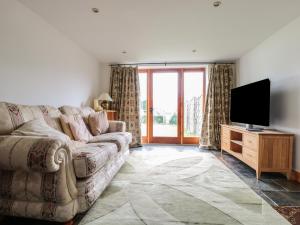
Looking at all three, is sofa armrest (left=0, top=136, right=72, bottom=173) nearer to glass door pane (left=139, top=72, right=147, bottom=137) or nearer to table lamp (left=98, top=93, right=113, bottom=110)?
table lamp (left=98, top=93, right=113, bottom=110)

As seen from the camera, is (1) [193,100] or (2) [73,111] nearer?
(2) [73,111]

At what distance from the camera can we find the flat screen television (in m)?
2.81

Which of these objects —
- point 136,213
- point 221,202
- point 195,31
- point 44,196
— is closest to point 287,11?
point 195,31

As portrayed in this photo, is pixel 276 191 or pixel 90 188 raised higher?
pixel 90 188

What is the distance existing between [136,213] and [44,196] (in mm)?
778

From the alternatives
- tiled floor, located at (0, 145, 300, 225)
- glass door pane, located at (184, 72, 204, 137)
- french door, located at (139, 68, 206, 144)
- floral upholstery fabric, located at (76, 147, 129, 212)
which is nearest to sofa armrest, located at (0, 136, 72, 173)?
floral upholstery fabric, located at (76, 147, 129, 212)

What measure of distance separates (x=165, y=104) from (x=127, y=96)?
1041mm

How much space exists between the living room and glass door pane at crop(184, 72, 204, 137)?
1.02 ft

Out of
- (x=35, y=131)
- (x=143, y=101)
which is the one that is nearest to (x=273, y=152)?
(x=35, y=131)

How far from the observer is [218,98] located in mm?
4672

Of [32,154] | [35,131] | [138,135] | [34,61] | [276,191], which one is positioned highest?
[34,61]

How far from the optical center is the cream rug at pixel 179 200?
1628 millimetres

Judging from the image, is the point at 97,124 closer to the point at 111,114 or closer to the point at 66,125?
the point at 66,125

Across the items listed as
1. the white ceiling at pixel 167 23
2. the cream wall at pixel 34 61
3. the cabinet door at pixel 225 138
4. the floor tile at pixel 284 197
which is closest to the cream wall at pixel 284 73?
the white ceiling at pixel 167 23
